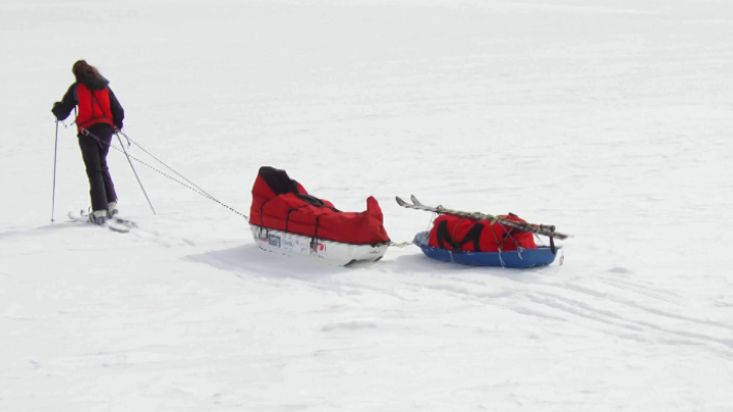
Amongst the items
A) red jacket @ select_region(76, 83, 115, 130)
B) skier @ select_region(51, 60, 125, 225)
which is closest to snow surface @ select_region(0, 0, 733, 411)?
skier @ select_region(51, 60, 125, 225)

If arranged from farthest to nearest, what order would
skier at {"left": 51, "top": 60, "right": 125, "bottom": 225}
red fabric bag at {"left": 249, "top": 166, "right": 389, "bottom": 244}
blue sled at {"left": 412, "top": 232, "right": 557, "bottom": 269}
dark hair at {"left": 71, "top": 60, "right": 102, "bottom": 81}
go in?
skier at {"left": 51, "top": 60, "right": 125, "bottom": 225}
dark hair at {"left": 71, "top": 60, "right": 102, "bottom": 81}
red fabric bag at {"left": 249, "top": 166, "right": 389, "bottom": 244}
blue sled at {"left": 412, "top": 232, "right": 557, "bottom": 269}

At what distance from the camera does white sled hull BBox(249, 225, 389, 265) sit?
271 inches

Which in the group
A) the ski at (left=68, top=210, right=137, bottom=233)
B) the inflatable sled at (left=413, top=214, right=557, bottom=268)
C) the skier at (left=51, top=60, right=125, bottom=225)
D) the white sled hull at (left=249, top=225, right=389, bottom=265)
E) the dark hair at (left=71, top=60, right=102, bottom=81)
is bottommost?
the ski at (left=68, top=210, right=137, bottom=233)

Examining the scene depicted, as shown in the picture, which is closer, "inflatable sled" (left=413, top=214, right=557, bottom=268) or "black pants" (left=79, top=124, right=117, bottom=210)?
"inflatable sled" (left=413, top=214, right=557, bottom=268)

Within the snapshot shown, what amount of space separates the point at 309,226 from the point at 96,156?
2688mm

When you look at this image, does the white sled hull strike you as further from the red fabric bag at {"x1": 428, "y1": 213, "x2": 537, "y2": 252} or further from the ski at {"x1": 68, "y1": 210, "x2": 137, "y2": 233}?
the ski at {"x1": 68, "y1": 210, "x2": 137, "y2": 233}

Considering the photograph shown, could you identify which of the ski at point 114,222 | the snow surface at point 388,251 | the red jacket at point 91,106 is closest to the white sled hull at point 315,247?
the snow surface at point 388,251

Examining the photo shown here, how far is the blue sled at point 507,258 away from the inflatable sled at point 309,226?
0.49 meters

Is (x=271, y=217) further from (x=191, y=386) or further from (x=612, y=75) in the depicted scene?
(x=612, y=75)

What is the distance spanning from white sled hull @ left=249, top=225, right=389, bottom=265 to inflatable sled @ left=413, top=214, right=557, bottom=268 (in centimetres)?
40

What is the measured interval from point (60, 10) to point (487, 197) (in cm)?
2740

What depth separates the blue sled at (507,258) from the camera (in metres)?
6.57

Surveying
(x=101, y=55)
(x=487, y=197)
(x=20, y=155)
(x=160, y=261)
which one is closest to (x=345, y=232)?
(x=160, y=261)

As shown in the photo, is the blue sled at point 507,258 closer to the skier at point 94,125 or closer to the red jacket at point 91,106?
the skier at point 94,125
